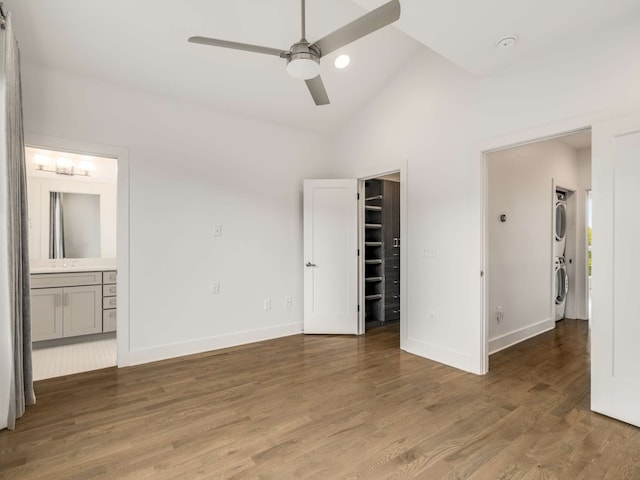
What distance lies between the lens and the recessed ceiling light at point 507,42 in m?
2.47

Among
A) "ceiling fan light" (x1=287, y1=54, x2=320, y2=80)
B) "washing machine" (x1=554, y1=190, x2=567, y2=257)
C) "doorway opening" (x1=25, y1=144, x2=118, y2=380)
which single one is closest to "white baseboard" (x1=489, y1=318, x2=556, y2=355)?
"washing machine" (x1=554, y1=190, x2=567, y2=257)

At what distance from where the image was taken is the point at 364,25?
1.89 m

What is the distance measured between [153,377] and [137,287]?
90 cm

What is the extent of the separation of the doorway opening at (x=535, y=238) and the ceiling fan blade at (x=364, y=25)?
175 centimetres

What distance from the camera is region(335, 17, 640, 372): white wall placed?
2381 mm

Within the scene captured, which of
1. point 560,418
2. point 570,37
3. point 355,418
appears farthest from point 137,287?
point 570,37

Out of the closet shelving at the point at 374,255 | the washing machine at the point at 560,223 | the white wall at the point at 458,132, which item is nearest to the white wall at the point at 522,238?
the washing machine at the point at 560,223

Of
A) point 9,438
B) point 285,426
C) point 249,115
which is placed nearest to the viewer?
point 9,438

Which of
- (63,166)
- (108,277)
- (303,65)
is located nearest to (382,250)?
(303,65)

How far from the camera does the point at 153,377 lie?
3.03 metres

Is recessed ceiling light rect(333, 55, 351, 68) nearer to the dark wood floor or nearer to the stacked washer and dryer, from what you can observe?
the dark wood floor

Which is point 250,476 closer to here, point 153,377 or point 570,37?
point 153,377

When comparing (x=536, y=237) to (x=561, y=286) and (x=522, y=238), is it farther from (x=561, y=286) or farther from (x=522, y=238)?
(x=561, y=286)

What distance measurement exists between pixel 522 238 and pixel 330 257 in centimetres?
239
